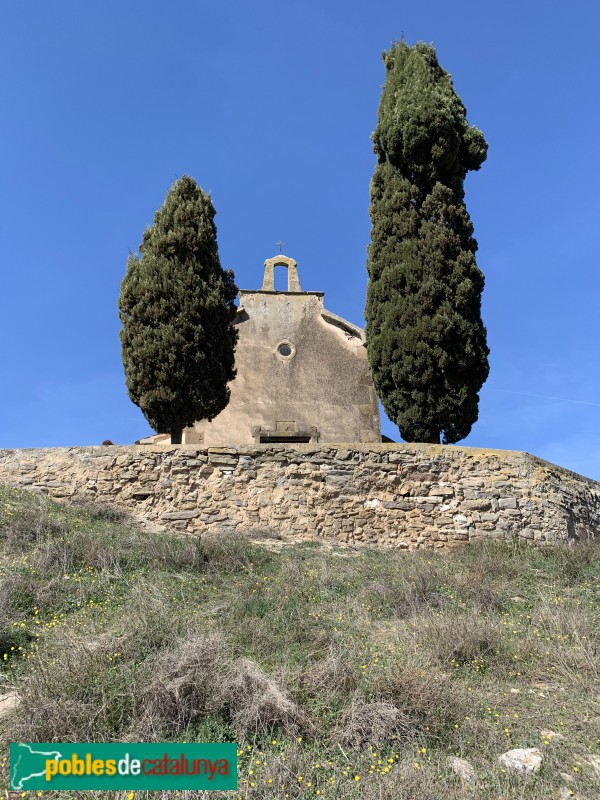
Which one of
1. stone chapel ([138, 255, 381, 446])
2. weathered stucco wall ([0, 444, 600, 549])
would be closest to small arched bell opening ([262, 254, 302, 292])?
stone chapel ([138, 255, 381, 446])

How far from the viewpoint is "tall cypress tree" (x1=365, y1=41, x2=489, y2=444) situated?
12.1 m

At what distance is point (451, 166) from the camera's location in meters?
13.2

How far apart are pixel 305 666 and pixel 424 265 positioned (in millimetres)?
9348

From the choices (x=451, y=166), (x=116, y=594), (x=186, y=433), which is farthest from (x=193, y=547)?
(x=451, y=166)

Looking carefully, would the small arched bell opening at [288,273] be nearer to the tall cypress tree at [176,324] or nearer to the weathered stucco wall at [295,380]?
the weathered stucco wall at [295,380]

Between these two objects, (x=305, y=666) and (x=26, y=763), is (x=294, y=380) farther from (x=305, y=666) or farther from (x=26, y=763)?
(x=26, y=763)

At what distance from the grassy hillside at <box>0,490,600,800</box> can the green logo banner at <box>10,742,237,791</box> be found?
97 mm

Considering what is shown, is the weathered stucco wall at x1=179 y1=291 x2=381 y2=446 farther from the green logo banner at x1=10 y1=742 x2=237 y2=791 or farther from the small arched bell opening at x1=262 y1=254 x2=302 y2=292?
the green logo banner at x1=10 y1=742 x2=237 y2=791

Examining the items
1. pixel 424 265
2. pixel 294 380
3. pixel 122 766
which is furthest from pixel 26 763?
pixel 294 380

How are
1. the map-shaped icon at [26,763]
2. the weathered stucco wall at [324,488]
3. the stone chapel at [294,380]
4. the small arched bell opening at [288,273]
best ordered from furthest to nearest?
the small arched bell opening at [288,273] → the stone chapel at [294,380] → the weathered stucco wall at [324,488] → the map-shaped icon at [26,763]

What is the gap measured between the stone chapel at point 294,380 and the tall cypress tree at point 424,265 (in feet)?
14.0

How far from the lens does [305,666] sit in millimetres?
4816

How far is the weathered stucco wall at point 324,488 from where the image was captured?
32.9 ft

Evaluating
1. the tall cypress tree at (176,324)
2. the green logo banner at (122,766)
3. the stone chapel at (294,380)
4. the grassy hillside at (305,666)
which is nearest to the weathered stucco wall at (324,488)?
the tall cypress tree at (176,324)
